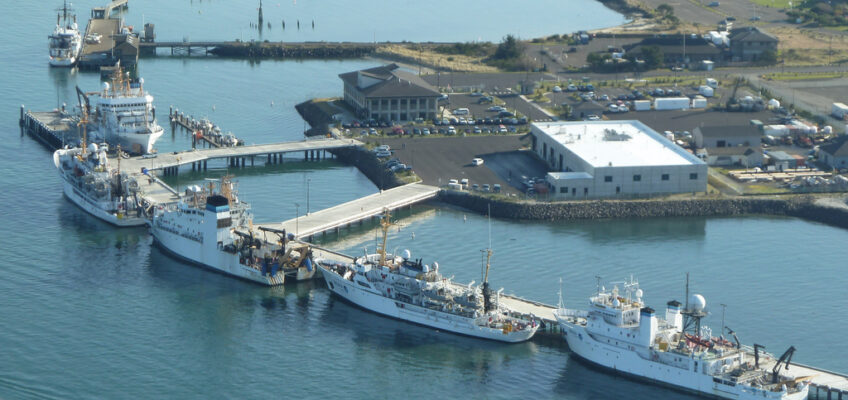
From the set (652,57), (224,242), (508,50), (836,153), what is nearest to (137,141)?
(224,242)

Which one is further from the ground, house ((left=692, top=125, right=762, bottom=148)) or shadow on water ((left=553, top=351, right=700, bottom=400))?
house ((left=692, top=125, right=762, bottom=148))

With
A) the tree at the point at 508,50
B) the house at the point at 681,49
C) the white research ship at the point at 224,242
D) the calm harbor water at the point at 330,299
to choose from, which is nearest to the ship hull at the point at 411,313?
the calm harbor water at the point at 330,299

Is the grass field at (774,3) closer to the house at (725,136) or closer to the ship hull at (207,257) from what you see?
the house at (725,136)

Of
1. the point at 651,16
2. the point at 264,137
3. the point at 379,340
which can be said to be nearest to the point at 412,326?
the point at 379,340

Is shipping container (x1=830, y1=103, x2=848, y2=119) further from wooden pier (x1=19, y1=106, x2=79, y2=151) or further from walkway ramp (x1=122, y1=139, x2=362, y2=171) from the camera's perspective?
wooden pier (x1=19, y1=106, x2=79, y2=151)

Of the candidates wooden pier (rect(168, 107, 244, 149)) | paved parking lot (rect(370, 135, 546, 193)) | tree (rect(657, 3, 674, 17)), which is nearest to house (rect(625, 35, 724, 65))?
tree (rect(657, 3, 674, 17))

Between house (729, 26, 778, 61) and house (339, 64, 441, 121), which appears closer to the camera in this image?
house (339, 64, 441, 121)
